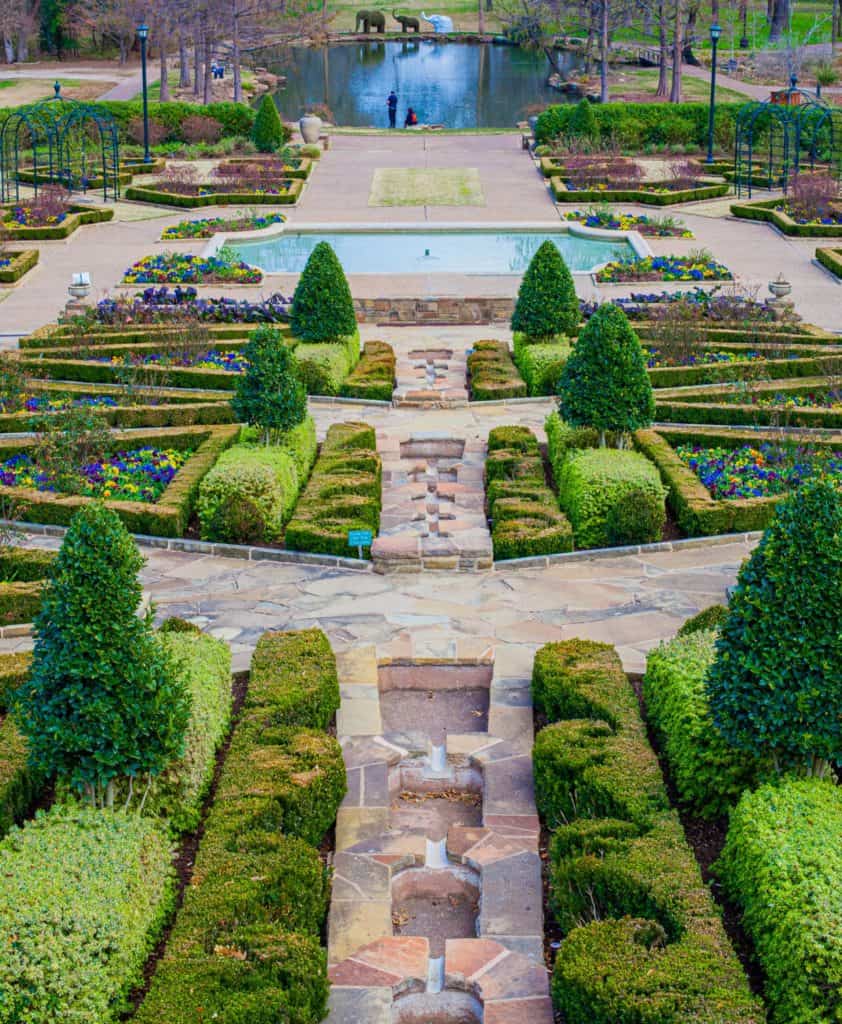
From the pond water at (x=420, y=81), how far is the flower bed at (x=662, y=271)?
1002 inches

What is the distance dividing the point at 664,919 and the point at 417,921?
5.18ft

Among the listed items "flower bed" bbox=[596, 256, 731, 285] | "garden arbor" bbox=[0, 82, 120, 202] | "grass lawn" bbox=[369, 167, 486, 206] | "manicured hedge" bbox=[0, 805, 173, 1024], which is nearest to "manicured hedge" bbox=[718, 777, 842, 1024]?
"manicured hedge" bbox=[0, 805, 173, 1024]

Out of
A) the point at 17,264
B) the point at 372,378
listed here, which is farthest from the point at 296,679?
the point at 17,264

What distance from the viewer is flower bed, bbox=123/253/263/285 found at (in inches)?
1025

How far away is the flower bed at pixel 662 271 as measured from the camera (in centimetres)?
2608

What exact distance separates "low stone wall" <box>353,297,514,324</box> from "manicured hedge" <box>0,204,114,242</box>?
903 cm

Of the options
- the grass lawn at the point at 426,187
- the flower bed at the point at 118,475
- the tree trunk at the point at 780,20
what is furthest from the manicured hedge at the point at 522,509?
the tree trunk at the point at 780,20

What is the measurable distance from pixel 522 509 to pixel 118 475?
437cm

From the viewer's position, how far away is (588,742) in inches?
376

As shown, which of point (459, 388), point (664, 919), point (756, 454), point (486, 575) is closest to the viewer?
point (664, 919)

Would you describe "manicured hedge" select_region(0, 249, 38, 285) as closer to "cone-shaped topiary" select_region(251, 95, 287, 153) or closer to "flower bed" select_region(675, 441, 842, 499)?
"cone-shaped topiary" select_region(251, 95, 287, 153)

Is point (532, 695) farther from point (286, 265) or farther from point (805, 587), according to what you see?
point (286, 265)

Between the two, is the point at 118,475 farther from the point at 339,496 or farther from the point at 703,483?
the point at 703,483

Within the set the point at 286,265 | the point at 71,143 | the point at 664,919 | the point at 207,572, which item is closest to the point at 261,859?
the point at 664,919
